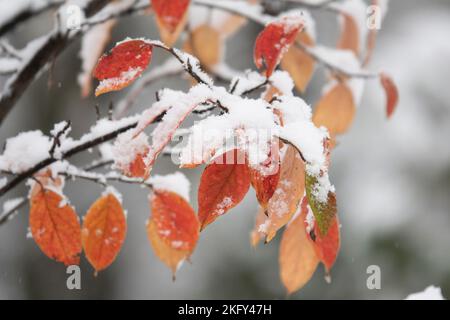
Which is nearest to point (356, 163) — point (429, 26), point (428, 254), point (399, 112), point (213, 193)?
point (399, 112)

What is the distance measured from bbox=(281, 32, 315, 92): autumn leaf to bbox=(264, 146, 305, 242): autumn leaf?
66 cm

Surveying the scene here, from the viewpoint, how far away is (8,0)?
94 centimetres

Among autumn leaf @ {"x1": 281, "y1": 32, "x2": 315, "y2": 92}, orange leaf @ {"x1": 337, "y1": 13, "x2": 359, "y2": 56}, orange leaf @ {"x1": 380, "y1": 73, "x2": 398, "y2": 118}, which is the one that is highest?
orange leaf @ {"x1": 337, "y1": 13, "x2": 359, "y2": 56}

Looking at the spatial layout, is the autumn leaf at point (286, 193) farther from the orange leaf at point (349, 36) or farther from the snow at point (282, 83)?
the orange leaf at point (349, 36)

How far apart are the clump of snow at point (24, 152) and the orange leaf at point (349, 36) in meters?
0.65

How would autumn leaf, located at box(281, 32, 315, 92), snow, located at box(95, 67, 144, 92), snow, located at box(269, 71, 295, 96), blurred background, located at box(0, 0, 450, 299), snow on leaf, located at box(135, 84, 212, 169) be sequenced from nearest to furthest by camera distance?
snow on leaf, located at box(135, 84, 212, 169) → snow, located at box(95, 67, 144, 92) → snow, located at box(269, 71, 295, 96) → autumn leaf, located at box(281, 32, 315, 92) → blurred background, located at box(0, 0, 450, 299)

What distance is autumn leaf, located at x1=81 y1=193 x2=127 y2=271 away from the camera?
811mm

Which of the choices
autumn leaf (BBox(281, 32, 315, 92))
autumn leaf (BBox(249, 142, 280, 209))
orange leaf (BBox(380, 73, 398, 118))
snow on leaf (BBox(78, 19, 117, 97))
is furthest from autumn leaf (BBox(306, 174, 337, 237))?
snow on leaf (BBox(78, 19, 117, 97))

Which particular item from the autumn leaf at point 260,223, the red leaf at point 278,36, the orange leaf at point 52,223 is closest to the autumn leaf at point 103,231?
the orange leaf at point 52,223

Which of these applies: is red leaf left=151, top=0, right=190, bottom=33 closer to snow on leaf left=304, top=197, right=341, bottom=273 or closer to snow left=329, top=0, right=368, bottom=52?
snow on leaf left=304, top=197, right=341, bottom=273

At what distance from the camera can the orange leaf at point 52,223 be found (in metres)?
0.77

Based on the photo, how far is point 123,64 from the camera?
61 cm

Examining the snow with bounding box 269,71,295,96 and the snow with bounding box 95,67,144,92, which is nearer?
the snow with bounding box 95,67,144,92

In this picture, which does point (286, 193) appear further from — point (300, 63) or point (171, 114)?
point (300, 63)
